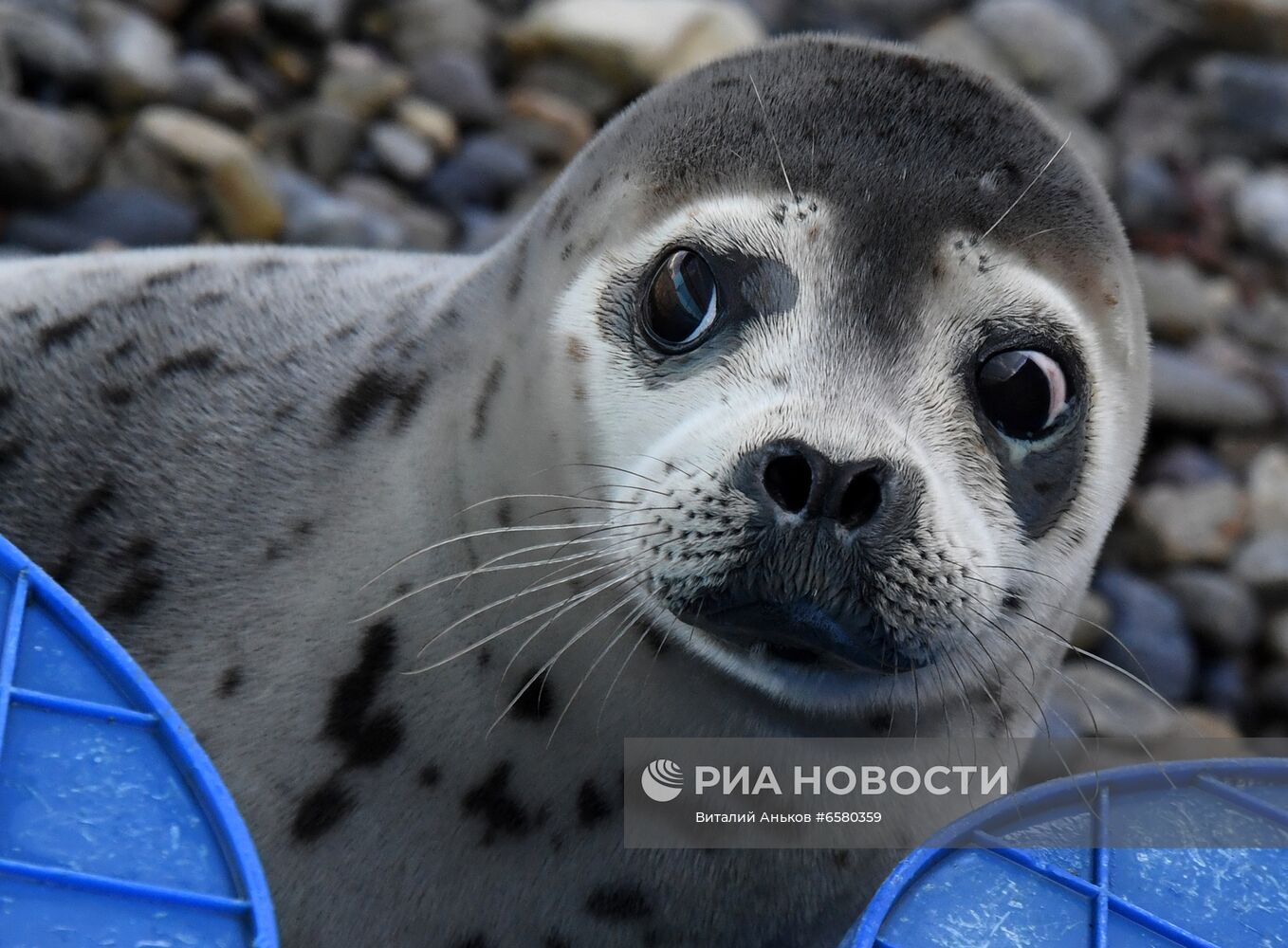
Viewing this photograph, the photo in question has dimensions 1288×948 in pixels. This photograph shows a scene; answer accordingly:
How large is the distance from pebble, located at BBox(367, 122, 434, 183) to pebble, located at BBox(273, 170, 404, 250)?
1.64 feet

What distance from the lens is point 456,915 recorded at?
1402 mm

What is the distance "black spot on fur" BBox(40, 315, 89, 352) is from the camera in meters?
1.78

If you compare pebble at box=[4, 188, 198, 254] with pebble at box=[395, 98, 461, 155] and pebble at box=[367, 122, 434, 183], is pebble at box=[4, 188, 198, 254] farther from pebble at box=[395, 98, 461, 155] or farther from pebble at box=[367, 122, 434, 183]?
pebble at box=[395, 98, 461, 155]

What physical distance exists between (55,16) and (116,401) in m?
3.93

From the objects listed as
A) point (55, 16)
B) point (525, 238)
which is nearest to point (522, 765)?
point (525, 238)

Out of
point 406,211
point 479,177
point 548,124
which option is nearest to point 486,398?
point 406,211

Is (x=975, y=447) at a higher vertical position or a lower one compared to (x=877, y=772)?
higher

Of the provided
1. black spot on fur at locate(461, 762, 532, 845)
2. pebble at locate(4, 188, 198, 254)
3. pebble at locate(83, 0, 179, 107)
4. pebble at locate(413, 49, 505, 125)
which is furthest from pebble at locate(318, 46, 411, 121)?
black spot on fur at locate(461, 762, 532, 845)

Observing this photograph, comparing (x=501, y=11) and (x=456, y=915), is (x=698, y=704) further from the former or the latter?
(x=501, y=11)

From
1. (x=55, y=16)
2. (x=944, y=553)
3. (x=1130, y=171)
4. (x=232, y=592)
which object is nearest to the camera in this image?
(x=944, y=553)

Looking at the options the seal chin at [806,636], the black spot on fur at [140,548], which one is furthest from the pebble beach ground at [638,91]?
the seal chin at [806,636]

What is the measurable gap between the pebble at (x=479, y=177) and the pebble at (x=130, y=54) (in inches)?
39.0

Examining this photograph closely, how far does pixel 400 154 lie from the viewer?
5.20 m

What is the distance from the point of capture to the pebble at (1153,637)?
13.3 feet
